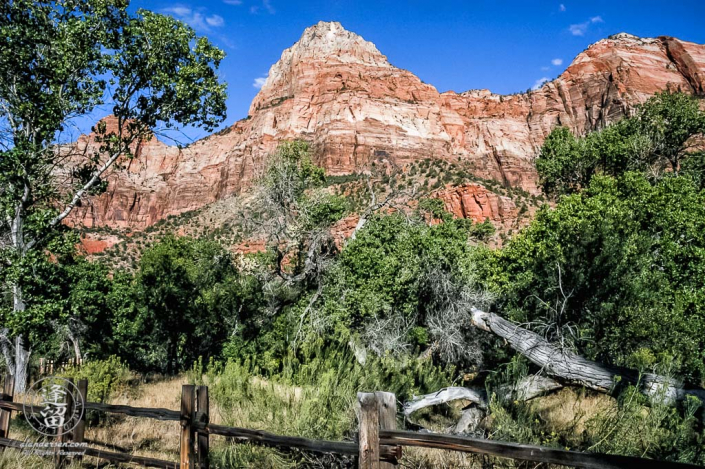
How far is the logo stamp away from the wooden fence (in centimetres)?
10

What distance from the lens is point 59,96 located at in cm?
959

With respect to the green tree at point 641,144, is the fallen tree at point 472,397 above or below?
below

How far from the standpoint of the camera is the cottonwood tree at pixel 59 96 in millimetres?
9133

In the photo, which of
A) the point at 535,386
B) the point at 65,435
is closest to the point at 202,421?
the point at 65,435

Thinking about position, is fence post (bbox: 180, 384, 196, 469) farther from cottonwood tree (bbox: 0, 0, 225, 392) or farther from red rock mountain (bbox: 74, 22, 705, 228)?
red rock mountain (bbox: 74, 22, 705, 228)

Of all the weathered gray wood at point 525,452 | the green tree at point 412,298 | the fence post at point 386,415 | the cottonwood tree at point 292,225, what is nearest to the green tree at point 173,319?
the cottonwood tree at point 292,225

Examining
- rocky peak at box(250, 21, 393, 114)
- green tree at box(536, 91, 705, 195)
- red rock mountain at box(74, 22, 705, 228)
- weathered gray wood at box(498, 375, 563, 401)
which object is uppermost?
rocky peak at box(250, 21, 393, 114)

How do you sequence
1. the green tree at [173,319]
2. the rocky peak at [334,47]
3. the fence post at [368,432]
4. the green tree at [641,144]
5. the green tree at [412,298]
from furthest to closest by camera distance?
the rocky peak at [334,47] → the green tree at [641,144] → the green tree at [173,319] → the green tree at [412,298] → the fence post at [368,432]

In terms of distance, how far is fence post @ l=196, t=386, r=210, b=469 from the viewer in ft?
15.0

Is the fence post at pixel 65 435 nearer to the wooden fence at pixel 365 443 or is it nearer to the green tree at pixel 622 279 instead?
the wooden fence at pixel 365 443

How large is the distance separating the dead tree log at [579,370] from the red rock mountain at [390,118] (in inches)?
2902

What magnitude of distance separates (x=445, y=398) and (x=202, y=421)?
371 centimetres

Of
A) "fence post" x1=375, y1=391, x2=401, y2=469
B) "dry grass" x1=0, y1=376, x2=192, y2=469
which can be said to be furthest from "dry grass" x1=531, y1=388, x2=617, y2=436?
"dry grass" x1=0, y1=376, x2=192, y2=469

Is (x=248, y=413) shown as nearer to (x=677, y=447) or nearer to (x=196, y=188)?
(x=677, y=447)
